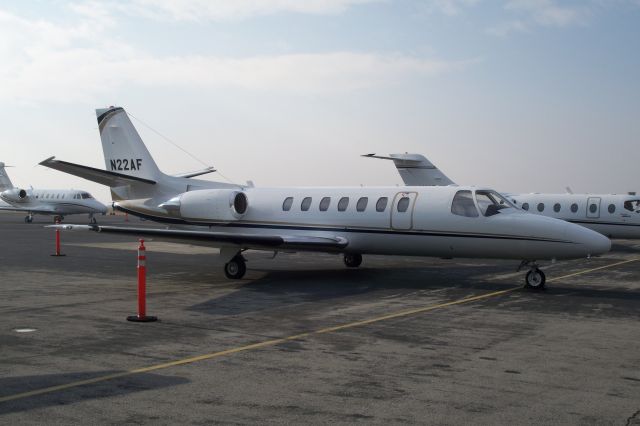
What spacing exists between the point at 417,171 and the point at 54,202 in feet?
101

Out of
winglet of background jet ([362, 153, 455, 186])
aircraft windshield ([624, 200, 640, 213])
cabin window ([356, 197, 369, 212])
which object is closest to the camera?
cabin window ([356, 197, 369, 212])

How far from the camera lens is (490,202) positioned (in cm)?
1481

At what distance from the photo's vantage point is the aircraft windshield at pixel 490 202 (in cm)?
1463

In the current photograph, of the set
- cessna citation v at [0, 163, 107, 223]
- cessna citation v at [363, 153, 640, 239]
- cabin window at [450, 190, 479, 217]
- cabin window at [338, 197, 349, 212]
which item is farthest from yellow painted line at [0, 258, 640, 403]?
cessna citation v at [0, 163, 107, 223]

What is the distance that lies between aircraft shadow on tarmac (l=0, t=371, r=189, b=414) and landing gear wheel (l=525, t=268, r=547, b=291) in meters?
9.49

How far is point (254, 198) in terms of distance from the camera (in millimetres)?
18156

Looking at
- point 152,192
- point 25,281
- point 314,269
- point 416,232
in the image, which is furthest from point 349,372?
point 152,192

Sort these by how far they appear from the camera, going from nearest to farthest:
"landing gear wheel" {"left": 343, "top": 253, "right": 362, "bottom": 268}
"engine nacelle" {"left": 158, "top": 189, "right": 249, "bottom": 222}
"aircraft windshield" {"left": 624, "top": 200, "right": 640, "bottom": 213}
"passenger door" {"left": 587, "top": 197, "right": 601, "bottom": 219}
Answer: "engine nacelle" {"left": 158, "top": 189, "right": 249, "bottom": 222}, "landing gear wheel" {"left": 343, "top": 253, "right": 362, "bottom": 268}, "aircraft windshield" {"left": 624, "top": 200, "right": 640, "bottom": 213}, "passenger door" {"left": 587, "top": 197, "right": 601, "bottom": 219}

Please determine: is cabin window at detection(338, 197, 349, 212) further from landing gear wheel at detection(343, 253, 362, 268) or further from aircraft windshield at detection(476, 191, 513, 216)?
aircraft windshield at detection(476, 191, 513, 216)

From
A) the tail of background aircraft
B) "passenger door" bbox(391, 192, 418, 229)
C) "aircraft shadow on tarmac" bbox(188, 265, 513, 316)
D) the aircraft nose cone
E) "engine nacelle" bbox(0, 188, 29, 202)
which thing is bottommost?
"aircraft shadow on tarmac" bbox(188, 265, 513, 316)

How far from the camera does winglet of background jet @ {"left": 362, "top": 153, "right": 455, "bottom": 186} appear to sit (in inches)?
1339

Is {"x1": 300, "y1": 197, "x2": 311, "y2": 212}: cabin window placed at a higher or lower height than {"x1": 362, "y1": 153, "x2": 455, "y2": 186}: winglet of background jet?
lower

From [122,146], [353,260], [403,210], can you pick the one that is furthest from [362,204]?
[122,146]

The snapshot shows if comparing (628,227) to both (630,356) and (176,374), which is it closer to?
(630,356)
